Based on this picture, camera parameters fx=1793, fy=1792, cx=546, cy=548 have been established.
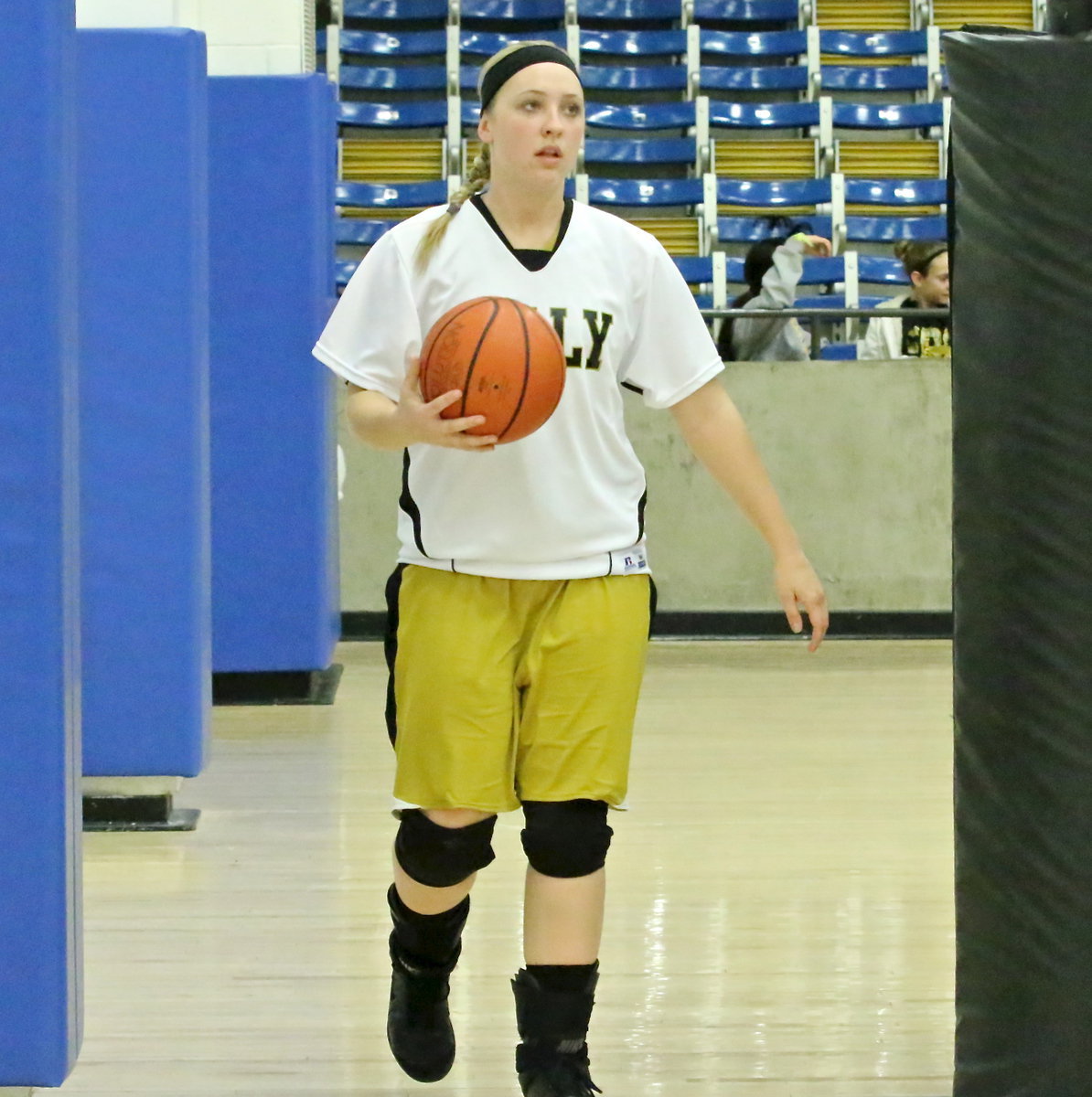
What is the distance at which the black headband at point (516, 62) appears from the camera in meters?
2.59

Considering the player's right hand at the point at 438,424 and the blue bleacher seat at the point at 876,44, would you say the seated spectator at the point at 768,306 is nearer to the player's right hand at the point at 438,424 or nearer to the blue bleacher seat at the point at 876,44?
the blue bleacher seat at the point at 876,44

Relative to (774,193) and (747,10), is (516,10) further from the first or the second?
(774,193)

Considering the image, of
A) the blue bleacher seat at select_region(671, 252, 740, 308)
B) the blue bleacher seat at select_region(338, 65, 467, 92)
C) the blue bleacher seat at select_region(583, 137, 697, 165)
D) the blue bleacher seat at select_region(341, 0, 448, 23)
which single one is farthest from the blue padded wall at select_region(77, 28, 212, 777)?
the blue bleacher seat at select_region(341, 0, 448, 23)

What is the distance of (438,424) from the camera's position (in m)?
2.37

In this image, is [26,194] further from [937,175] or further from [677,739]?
[937,175]

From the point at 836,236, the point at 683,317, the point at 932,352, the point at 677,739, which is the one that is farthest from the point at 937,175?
the point at 683,317

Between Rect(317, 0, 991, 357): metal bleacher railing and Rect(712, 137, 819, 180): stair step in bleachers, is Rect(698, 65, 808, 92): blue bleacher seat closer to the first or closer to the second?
Rect(317, 0, 991, 357): metal bleacher railing

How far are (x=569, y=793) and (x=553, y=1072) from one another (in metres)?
0.39

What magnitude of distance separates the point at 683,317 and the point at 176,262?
2046 millimetres

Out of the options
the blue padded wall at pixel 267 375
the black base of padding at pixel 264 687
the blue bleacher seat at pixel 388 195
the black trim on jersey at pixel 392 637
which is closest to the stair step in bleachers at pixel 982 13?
the blue bleacher seat at pixel 388 195

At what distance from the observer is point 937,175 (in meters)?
10.3

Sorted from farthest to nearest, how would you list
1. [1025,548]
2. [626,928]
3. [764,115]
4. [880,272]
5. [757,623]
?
1. [764,115]
2. [880,272]
3. [757,623]
4. [626,928]
5. [1025,548]

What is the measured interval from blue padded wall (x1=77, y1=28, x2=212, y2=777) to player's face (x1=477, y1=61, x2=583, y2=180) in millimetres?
1957

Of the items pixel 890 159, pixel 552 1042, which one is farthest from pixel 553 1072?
pixel 890 159
